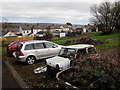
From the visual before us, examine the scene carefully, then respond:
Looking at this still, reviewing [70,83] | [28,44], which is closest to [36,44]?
[28,44]

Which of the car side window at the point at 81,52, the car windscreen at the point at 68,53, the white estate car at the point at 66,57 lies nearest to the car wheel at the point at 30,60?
the white estate car at the point at 66,57

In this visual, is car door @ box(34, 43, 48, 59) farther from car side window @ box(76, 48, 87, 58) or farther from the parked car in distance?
car side window @ box(76, 48, 87, 58)

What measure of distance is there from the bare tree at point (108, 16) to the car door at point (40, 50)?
3775cm

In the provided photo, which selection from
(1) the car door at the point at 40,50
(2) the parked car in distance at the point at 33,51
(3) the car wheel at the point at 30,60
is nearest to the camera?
(2) the parked car in distance at the point at 33,51

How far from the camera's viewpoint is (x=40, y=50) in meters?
8.00

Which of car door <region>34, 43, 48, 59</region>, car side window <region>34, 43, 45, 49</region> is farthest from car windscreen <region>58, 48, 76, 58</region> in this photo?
car side window <region>34, 43, 45, 49</region>

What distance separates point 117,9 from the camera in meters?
39.1

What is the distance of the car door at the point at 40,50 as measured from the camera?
7.94 metres

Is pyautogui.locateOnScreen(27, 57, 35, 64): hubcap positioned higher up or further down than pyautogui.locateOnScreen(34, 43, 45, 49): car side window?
further down

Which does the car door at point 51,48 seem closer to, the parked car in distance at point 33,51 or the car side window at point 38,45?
the parked car in distance at point 33,51

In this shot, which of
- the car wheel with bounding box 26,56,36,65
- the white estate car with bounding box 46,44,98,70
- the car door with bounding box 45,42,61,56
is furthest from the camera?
the car door with bounding box 45,42,61,56

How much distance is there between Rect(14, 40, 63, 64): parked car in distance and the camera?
7457 millimetres

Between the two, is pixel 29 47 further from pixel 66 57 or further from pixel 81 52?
pixel 81 52

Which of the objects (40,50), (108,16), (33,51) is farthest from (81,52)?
(108,16)
